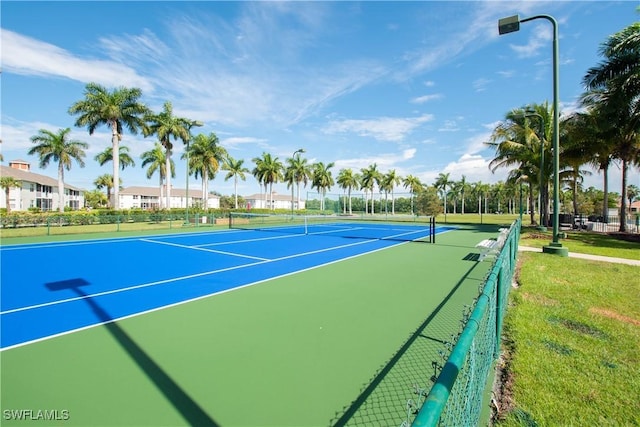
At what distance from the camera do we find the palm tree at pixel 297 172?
203ft

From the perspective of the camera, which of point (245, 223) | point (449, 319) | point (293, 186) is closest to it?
point (449, 319)

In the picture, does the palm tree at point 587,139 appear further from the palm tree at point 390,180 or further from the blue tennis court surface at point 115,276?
the palm tree at point 390,180

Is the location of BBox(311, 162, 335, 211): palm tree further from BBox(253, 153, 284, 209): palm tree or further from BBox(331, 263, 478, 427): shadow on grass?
BBox(331, 263, 478, 427): shadow on grass

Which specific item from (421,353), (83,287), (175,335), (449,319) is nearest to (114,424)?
(175,335)

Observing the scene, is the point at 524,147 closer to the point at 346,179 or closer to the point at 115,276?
the point at 115,276

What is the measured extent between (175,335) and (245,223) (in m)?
28.5

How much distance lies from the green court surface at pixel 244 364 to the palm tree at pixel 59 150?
53.1 m

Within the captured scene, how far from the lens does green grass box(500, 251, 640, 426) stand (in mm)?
3014

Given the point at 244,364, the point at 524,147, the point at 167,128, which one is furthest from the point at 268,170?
the point at 244,364

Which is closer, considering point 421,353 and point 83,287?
point 421,353

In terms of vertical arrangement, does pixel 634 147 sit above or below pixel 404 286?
above

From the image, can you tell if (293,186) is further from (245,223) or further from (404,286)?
(404,286)

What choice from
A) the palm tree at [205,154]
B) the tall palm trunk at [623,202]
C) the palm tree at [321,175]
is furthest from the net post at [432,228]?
the palm tree at [321,175]

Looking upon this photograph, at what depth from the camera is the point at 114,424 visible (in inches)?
118
